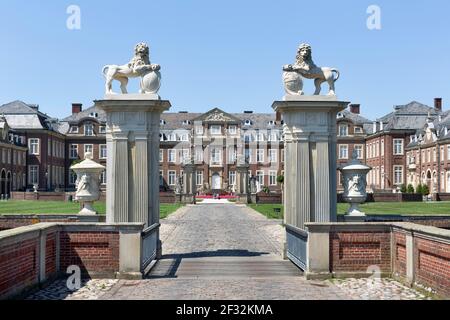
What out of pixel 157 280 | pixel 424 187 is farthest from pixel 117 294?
pixel 424 187

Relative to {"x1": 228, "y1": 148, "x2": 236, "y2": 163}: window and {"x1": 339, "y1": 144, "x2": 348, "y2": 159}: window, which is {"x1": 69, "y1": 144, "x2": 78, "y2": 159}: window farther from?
{"x1": 339, "y1": 144, "x2": 348, "y2": 159}: window

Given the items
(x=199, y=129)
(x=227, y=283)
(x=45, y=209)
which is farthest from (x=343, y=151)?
(x=227, y=283)

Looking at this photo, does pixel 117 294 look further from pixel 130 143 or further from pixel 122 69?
pixel 122 69

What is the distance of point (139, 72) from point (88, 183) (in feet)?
9.73

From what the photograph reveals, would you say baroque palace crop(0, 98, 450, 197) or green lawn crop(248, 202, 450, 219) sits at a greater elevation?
baroque palace crop(0, 98, 450, 197)

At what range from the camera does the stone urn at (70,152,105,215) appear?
13.8m

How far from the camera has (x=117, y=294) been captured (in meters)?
9.68

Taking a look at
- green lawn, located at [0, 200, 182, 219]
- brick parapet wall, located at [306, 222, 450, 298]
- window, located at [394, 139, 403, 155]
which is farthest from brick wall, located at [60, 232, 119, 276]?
window, located at [394, 139, 403, 155]

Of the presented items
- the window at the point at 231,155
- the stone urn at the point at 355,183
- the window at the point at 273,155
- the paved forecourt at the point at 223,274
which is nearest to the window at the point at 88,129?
the window at the point at 231,155

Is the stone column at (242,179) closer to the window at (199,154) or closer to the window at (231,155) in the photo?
the window at (231,155)

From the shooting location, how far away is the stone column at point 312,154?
14.0 meters

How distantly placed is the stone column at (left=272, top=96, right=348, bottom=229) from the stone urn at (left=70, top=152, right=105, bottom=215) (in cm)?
472

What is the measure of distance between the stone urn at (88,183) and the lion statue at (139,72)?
184 centimetres
